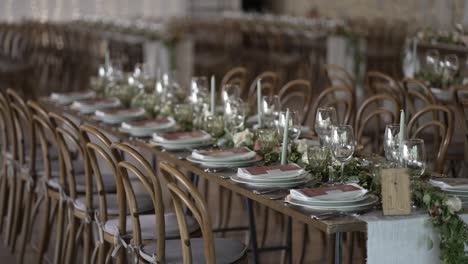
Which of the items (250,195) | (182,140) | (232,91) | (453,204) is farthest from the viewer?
(232,91)

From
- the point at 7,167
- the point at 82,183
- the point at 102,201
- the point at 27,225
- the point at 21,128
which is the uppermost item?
the point at 21,128

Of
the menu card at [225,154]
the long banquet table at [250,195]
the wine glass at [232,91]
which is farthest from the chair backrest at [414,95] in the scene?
the long banquet table at [250,195]

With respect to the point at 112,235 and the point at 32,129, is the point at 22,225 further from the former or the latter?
the point at 112,235

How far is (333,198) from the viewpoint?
312 cm

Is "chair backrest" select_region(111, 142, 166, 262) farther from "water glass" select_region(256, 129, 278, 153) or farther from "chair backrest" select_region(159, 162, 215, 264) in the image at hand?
"water glass" select_region(256, 129, 278, 153)

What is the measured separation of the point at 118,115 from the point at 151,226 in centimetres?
140

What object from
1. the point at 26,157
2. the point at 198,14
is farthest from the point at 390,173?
the point at 198,14

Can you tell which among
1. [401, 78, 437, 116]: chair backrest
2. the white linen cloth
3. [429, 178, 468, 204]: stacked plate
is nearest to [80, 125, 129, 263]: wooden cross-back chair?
the white linen cloth

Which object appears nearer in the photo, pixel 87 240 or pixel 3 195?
pixel 87 240

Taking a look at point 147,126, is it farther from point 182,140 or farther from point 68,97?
point 68,97

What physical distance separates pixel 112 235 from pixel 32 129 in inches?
46.9

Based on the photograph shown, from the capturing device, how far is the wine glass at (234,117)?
449 centimetres

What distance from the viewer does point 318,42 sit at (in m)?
11.5

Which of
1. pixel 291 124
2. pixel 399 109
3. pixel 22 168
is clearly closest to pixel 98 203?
pixel 22 168
